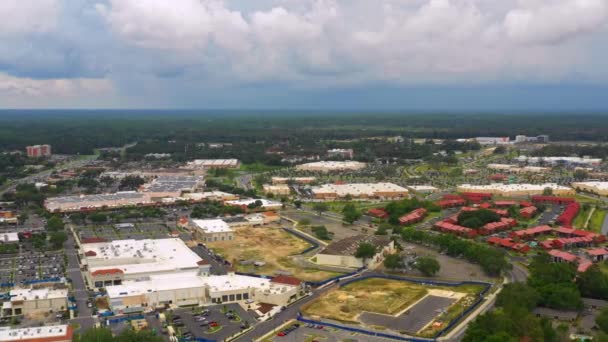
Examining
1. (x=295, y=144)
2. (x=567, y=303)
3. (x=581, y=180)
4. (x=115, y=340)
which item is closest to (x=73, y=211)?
(x=115, y=340)

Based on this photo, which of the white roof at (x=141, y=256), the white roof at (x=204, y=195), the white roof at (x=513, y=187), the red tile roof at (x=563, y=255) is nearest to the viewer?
the white roof at (x=141, y=256)

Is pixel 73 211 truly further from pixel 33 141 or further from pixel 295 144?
pixel 33 141

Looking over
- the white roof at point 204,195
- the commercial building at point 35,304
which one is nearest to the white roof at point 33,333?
the commercial building at point 35,304

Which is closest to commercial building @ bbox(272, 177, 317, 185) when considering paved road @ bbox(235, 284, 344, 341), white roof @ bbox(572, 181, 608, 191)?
white roof @ bbox(572, 181, 608, 191)

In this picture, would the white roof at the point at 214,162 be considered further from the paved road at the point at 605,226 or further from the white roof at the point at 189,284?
the white roof at the point at 189,284

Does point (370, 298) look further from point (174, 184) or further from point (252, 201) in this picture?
point (174, 184)

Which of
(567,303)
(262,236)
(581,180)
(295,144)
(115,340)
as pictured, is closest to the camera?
(115,340)

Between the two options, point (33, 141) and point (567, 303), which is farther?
point (33, 141)
